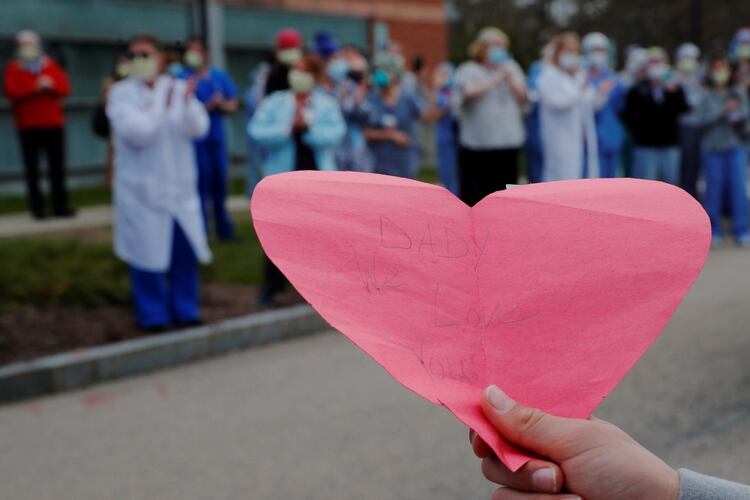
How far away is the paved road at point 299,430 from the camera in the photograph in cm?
447

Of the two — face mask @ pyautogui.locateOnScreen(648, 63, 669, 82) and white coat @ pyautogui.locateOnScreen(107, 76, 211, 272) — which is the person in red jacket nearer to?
white coat @ pyautogui.locateOnScreen(107, 76, 211, 272)

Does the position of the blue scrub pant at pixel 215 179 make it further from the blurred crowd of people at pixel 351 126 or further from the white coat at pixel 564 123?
the white coat at pixel 564 123

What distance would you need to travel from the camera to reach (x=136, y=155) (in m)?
6.95

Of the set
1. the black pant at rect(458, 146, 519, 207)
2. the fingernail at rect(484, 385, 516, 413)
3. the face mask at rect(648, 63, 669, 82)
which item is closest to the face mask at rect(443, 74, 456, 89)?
the face mask at rect(648, 63, 669, 82)

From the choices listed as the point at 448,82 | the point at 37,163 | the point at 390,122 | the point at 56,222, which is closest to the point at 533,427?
the point at 390,122

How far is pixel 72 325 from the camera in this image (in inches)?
283

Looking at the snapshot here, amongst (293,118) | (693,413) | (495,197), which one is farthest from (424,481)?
(293,118)

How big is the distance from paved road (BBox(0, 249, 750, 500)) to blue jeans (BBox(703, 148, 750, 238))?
478 centimetres

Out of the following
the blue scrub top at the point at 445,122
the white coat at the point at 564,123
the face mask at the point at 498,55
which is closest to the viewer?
the face mask at the point at 498,55

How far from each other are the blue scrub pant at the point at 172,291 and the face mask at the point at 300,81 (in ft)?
4.58

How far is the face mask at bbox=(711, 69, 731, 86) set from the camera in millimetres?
11406

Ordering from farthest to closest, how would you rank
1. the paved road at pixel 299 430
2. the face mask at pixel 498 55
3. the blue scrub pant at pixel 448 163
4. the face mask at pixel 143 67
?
1. the blue scrub pant at pixel 448 163
2. the face mask at pixel 498 55
3. the face mask at pixel 143 67
4. the paved road at pixel 299 430

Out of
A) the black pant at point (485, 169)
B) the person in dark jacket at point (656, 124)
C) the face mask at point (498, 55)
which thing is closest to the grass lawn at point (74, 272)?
the black pant at point (485, 169)

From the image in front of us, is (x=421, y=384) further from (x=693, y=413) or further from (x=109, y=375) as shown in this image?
(x=109, y=375)
